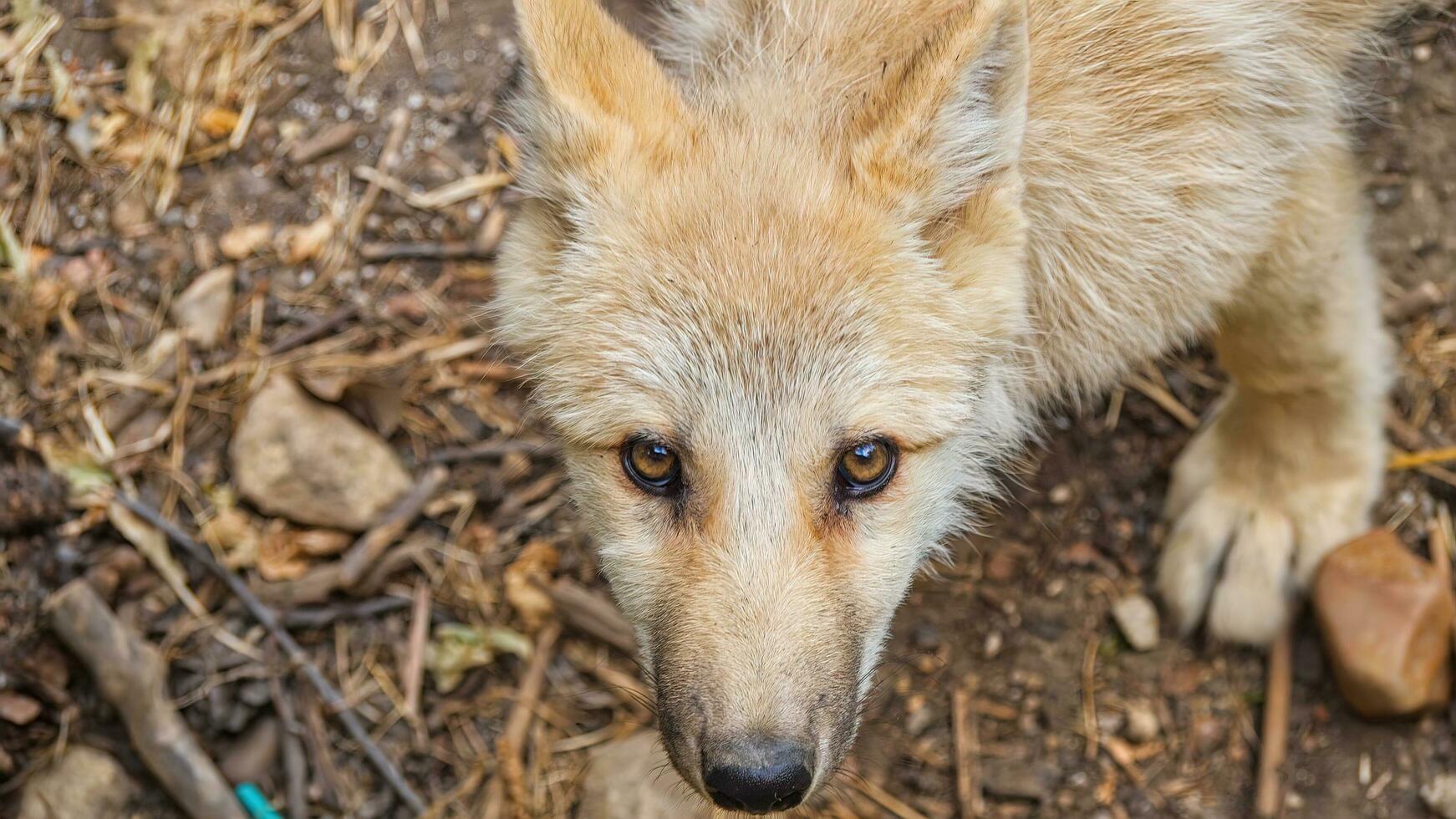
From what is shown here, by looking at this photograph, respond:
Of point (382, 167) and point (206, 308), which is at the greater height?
point (382, 167)

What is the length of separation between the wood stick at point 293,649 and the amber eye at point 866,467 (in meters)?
2.11

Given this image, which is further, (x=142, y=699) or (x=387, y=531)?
(x=387, y=531)

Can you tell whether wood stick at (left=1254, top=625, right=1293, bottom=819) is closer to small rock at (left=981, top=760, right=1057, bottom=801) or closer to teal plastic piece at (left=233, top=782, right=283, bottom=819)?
small rock at (left=981, top=760, right=1057, bottom=801)

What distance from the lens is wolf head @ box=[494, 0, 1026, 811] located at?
7.98ft

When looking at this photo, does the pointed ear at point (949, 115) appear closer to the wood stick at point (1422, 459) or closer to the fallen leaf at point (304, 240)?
the wood stick at point (1422, 459)

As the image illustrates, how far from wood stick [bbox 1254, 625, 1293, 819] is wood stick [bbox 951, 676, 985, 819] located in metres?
0.89

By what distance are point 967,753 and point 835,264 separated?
2.10m

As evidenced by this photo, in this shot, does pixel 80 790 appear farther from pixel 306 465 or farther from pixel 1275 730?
pixel 1275 730

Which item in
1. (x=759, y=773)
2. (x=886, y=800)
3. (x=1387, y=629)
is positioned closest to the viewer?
(x=759, y=773)

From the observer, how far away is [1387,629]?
359 centimetres

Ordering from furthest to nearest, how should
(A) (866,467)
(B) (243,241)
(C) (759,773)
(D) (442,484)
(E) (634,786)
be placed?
(B) (243,241)
(D) (442,484)
(E) (634,786)
(A) (866,467)
(C) (759,773)

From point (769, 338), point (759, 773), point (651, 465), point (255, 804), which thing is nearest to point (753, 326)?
point (769, 338)

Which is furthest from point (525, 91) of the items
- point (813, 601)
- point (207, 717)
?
point (207, 717)

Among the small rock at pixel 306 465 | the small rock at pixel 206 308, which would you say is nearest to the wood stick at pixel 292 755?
the small rock at pixel 306 465
